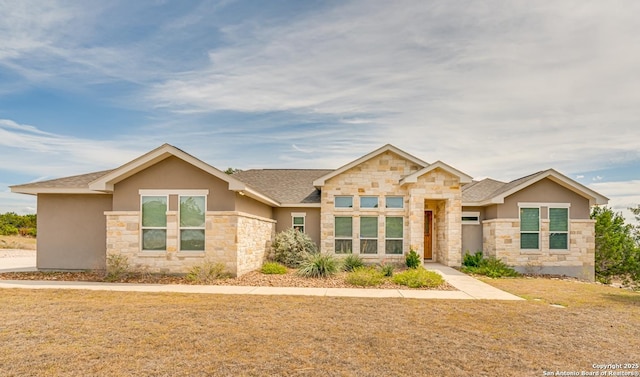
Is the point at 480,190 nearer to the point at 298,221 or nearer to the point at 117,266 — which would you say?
the point at 298,221

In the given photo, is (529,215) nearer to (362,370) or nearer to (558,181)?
(558,181)

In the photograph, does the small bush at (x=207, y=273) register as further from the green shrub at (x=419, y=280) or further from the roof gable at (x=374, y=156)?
the roof gable at (x=374, y=156)

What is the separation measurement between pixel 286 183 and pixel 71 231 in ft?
33.2

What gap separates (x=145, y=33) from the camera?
42.5ft

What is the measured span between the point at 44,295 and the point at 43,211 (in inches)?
255

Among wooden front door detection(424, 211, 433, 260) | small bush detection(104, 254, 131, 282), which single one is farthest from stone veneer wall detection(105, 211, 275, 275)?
wooden front door detection(424, 211, 433, 260)

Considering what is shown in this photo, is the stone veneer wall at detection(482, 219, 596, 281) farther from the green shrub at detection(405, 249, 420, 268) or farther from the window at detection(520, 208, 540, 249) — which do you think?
the green shrub at detection(405, 249, 420, 268)

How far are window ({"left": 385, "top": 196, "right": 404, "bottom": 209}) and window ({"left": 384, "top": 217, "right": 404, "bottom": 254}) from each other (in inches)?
21.1

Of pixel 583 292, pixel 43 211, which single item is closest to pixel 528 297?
pixel 583 292

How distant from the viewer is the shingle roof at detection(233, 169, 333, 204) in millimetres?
19641

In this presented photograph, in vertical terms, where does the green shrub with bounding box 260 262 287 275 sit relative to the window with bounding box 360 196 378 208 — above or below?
below

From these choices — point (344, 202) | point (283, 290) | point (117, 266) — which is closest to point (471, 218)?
point (344, 202)

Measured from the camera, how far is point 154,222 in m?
13.7

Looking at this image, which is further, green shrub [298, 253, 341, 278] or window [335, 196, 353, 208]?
window [335, 196, 353, 208]
